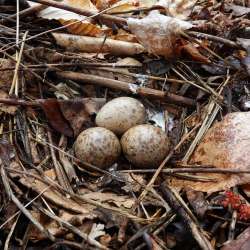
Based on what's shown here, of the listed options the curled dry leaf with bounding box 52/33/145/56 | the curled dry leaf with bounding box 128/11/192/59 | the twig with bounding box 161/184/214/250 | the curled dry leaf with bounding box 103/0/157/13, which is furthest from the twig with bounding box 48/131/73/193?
the curled dry leaf with bounding box 103/0/157/13

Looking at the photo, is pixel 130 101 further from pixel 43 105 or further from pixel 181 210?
pixel 181 210

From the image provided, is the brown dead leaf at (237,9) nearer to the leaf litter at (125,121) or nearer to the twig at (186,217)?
the leaf litter at (125,121)

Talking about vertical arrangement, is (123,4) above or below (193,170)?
above

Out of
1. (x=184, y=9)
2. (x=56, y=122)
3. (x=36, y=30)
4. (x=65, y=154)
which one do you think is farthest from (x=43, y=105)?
(x=184, y=9)

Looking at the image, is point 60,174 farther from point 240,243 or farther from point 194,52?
point 194,52

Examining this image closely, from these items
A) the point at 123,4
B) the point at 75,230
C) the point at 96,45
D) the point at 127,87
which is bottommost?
the point at 75,230

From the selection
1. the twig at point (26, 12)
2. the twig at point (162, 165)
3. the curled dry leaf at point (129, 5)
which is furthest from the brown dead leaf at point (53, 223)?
the curled dry leaf at point (129, 5)

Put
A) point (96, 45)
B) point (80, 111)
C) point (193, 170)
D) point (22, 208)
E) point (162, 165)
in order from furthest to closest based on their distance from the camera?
point (96, 45)
point (80, 111)
point (162, 165)
point (193, 170)
point (22, 208)

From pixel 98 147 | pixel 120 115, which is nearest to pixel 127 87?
pixel 120 115
